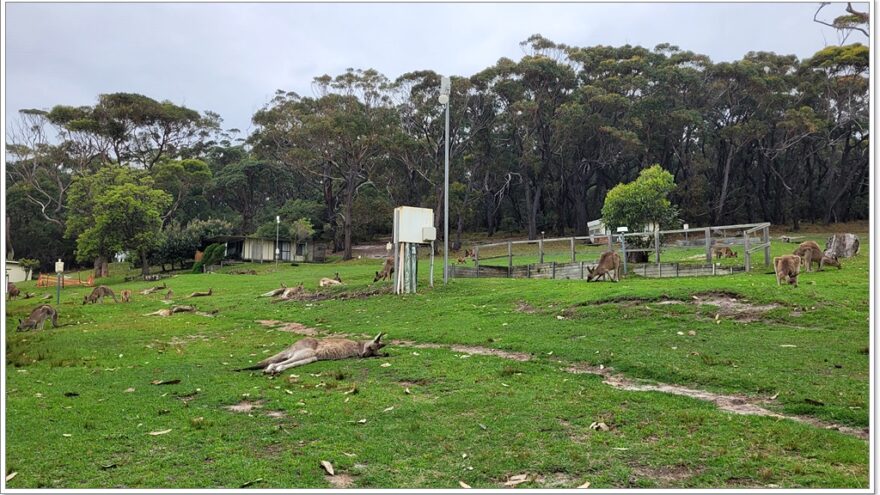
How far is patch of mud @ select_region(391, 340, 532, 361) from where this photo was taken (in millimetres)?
9957

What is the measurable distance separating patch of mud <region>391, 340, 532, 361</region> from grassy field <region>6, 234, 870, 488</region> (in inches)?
4.5

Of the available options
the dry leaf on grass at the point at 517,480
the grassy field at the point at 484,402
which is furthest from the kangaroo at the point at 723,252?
the dry leaf on grass at the point at 517,480

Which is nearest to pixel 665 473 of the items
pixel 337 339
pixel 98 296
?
pixel 337 339

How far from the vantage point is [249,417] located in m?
6.65

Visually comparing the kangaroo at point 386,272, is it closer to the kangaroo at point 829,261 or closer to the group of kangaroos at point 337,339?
the group of kangaroos at point 337,339

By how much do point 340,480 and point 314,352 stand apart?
547 cm

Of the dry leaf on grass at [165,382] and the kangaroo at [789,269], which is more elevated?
the kangaroo at [789,269]

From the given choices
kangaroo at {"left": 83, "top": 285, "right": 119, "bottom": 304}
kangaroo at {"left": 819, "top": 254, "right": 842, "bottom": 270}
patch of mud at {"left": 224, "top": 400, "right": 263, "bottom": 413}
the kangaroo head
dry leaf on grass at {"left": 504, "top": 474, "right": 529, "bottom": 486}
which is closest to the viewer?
dry leaf on grass at {"left": 504, "top": 474, "right": 529, "bottom": 486}

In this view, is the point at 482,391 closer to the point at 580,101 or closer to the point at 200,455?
the point at 200,455

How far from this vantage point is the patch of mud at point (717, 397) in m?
5.94

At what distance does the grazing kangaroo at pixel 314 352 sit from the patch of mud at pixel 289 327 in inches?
140

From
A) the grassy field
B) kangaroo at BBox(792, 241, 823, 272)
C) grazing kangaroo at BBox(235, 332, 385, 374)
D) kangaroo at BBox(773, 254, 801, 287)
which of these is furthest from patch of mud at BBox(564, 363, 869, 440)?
kangaroo at BBox(792, 241, 823, 272)

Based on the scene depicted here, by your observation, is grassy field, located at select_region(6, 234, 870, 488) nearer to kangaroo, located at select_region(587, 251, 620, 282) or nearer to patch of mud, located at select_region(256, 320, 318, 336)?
patch of mud, located at select_region(256, 320, 318, 336)

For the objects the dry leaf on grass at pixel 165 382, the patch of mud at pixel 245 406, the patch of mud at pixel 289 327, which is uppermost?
the patch of mud at pixel 245 406
